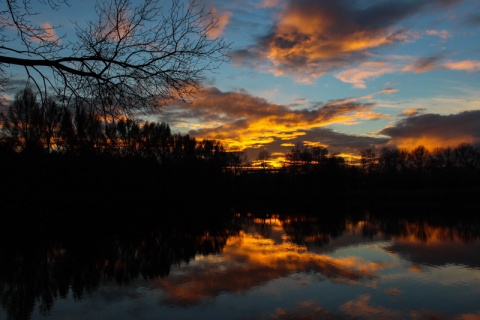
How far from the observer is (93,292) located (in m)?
11.7

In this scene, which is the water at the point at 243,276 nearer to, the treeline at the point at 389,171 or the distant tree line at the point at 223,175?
the distant tree line at the point at 223,175

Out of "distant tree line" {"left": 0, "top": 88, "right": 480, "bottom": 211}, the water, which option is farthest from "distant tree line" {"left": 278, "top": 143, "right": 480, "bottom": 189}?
the water

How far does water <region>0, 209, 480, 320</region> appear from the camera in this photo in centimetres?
981

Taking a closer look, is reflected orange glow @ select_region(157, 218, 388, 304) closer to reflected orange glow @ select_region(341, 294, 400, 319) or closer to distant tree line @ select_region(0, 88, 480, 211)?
reflected orange glow @ select_region(341, 294, 400, 319)

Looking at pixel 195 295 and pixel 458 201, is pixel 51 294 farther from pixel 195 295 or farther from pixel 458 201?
pixel 458 201

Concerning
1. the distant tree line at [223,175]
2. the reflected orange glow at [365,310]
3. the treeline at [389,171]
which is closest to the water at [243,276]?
the reflected orange glow at [365,310]

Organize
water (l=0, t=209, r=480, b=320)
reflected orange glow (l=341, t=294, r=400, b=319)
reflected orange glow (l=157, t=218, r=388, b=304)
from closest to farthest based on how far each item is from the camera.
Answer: reflected orange glow (l=341, t=294, r=400, b=319), water (l=0, t=209, r=480, b=320), reflected orange glow (l=157, t=218, r=388, b=304)

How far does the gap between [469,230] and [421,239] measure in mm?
5636

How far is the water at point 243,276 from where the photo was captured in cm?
981

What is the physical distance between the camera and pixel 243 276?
13.5 meters

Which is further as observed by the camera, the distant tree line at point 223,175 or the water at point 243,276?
the distant tree line at point 223,175

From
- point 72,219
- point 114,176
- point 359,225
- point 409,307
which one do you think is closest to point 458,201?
point 359,225

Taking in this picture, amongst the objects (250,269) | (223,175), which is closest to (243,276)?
(250,269)

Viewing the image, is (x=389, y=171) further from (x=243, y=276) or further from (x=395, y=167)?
(x=243, y=276)
